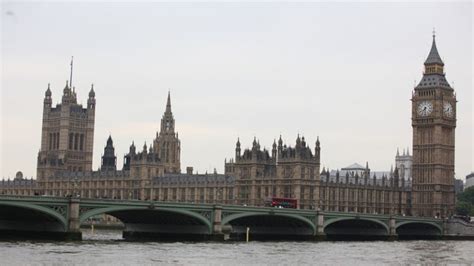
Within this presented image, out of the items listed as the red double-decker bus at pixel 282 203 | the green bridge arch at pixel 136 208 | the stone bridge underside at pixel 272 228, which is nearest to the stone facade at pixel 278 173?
the red double-decker bus at pixel 282 203

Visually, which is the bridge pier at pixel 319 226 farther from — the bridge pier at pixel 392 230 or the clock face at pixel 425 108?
the clock face at pixel 425 108

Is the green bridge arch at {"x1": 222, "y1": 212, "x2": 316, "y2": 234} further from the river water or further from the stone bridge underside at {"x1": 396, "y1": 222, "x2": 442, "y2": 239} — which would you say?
the stone bridge underside at {"x1": 396, "y1": 222, "x2": 442, "y2": 239}

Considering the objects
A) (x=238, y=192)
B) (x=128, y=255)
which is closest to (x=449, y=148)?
(x=238, y=192)

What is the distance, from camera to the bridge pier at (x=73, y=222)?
9356cm

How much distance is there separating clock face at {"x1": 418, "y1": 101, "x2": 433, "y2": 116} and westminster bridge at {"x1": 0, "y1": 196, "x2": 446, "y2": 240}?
95.7 ft

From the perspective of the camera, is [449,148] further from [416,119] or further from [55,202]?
[55,202]

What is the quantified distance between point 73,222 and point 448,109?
97661 millimetres

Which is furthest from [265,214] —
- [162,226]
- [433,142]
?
[433,142]

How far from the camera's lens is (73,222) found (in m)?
94.3

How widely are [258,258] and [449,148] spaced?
10029 centimetres

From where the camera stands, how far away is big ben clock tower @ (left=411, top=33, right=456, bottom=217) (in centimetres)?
17288

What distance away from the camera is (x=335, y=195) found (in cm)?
16862

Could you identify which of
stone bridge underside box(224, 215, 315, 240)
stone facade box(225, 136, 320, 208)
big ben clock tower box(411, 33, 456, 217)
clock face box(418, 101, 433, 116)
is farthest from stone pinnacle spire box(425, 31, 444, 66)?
stone bridge underside box(224, 215, 315, 240)

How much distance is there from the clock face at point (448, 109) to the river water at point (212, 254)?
7246 centimetres
